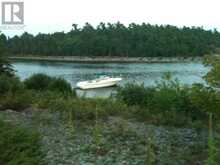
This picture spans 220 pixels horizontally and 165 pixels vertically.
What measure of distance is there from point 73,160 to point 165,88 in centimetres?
594

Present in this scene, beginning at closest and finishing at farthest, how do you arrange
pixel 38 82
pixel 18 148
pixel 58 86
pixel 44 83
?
pixel 18 148, pixel 58 86, pixel 44 83, pixel 38 82

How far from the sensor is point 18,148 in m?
6.62

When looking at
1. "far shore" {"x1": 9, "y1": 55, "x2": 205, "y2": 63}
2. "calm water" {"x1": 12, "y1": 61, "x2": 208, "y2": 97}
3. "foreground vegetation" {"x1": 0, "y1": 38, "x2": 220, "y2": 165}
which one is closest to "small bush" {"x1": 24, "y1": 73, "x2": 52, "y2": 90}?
"foreground vegetation" {"x1": 0, "y1": 38, "x2": 220, "y2": 165}

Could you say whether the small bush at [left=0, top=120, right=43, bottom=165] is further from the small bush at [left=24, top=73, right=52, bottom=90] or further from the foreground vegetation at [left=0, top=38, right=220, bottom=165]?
the small bush at [left=24, top=73, right=52, bottom=90]

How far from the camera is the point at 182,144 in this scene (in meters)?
8.69

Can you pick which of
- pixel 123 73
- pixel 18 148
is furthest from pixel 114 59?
pixel 18 148

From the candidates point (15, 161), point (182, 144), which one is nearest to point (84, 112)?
point (182, 144)

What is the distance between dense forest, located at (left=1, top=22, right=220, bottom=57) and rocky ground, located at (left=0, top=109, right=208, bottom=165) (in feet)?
423

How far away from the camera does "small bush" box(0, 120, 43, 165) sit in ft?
20.6

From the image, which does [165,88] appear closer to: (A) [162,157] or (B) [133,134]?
(B) [133,134]

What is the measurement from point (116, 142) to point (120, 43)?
136199mm

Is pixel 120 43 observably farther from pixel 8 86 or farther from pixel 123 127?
pixel 123 127

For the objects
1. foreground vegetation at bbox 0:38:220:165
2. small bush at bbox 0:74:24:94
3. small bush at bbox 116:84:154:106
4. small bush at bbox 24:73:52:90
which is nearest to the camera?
foreground vegetation at bbox 0:38:220:165

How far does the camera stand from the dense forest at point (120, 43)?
142 m
